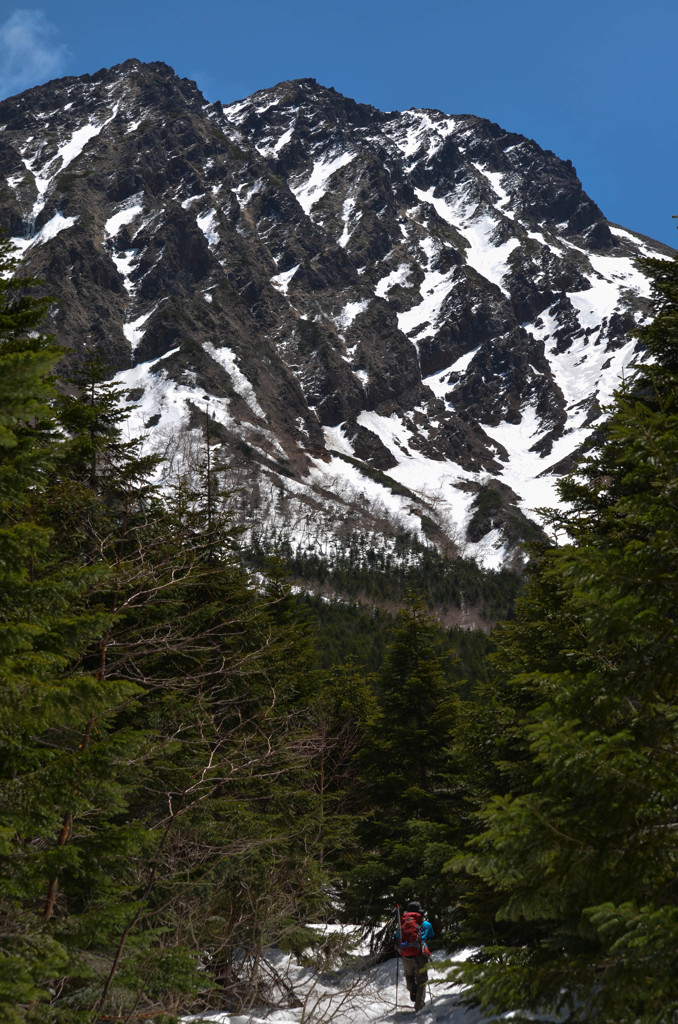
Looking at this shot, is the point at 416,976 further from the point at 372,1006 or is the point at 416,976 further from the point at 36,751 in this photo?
the point at 36,751

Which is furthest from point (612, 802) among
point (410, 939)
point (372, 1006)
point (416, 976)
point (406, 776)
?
point (406, 776)

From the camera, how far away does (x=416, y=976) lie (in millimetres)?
10719

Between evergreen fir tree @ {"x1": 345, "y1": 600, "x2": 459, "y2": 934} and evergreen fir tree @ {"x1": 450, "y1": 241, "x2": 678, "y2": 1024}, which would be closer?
evergreen fir tree @ {"x1": 450, "y1": 241, "x2": 678, "y2": 1024}

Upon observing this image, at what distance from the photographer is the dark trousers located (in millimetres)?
10695

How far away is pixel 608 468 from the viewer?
10055 millimetres

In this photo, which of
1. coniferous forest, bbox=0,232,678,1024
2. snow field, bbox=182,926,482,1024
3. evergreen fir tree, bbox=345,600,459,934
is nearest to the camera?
coniferous forest, bbox=0,232,678,1024

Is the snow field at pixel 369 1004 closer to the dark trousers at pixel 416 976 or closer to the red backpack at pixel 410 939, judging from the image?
the dark trousers at pixel 416 976

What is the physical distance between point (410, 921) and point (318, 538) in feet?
545

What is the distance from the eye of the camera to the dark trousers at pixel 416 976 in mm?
10695


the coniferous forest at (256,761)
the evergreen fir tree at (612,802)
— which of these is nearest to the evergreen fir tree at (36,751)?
the coniferous forest at (256,761)

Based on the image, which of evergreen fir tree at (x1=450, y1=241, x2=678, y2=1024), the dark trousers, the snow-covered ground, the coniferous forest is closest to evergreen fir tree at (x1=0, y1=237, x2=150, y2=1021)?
the coniferous forest

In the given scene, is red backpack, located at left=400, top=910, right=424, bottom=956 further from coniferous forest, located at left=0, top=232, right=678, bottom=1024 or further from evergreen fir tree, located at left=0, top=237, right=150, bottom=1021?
evergreen fir tree, located at left=0, top=237, right=150, bottom=1021

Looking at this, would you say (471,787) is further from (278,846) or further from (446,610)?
(446,610)

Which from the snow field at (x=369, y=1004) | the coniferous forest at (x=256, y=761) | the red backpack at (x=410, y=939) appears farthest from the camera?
the red backpack at (x=410, y=939)
